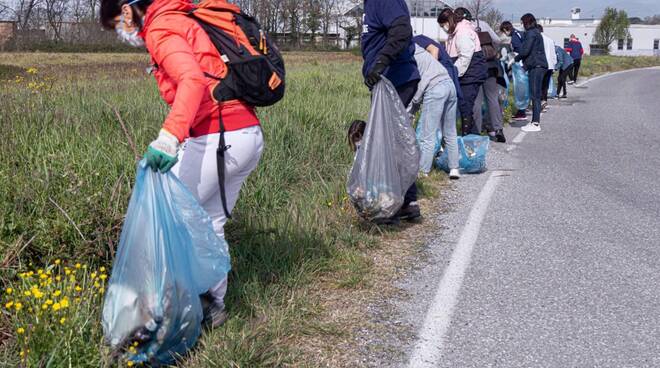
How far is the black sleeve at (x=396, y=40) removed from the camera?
5766mm

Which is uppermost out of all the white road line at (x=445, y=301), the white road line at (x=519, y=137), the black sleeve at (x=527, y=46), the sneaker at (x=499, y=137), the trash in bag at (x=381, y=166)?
the black sleeve at (x=527, y=46)

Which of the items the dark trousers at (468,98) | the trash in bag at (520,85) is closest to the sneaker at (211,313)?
the dark trousers at (468,98)

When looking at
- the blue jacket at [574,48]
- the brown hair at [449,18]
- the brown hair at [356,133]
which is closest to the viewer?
the brown hair at [356,133]

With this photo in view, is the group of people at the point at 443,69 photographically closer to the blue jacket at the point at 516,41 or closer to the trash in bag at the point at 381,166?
the trash in bag at the point at 381,166

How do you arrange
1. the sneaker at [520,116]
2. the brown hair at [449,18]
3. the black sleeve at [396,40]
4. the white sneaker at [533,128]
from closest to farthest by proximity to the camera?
the black sleeve at [396,40]
the brown hair at [449,18]
the white sneaker at [533,128]
the sneaker at [520,116]

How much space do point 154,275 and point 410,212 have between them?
3.30 meters

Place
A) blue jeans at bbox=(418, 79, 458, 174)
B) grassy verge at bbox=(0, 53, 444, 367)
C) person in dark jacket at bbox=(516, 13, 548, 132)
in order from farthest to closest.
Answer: person in dark jacket at bbox=(516, 13, 548, 132), blue jeans at bbox=(418, 79, 458, 174), grassy verge at bbox=(0, 53, 444, 367)

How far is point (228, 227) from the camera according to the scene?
5215mm

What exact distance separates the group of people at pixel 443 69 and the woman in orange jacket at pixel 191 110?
2.59 meters

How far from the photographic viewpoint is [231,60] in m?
3.28

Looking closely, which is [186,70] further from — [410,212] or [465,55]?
[465,55]

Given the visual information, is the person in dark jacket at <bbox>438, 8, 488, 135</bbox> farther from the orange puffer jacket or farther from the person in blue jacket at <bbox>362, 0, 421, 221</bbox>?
the orange puffer jacket

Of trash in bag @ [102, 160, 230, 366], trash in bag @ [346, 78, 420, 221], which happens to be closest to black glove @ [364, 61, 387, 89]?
trash in bag @ [346, 78, 420, 221]

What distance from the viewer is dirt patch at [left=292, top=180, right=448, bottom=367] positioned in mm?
3557
